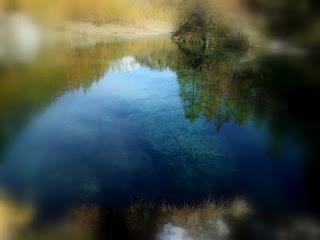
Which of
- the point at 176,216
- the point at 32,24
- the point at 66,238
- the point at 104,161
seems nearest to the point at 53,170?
the point at 104,161

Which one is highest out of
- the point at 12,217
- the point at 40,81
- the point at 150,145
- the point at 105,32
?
the point at 105,32

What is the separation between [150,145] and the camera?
855 inches

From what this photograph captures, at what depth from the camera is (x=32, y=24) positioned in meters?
27.9

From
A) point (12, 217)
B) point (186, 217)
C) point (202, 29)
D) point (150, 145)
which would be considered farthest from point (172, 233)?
point (202, 29)

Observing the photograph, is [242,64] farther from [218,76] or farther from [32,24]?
[32,24]

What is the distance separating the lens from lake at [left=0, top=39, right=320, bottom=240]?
14.5 meters

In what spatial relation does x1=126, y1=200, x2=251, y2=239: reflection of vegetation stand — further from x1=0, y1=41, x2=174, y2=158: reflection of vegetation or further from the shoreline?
the shoreline

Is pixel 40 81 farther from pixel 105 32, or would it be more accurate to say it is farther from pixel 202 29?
pixel 105 32

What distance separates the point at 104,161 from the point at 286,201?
9806 mm

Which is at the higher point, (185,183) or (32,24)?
(32,24)

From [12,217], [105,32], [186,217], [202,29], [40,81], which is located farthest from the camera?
[105,32]

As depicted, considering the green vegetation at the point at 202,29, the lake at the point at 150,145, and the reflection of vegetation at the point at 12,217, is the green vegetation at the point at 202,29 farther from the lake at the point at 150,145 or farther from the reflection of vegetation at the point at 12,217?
the reflection of vegetation at the point at 12,217

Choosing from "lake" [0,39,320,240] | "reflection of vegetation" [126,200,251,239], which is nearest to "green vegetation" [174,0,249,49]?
"lake" [0,39,320,240]

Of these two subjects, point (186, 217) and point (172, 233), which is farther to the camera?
point (186, 217)
